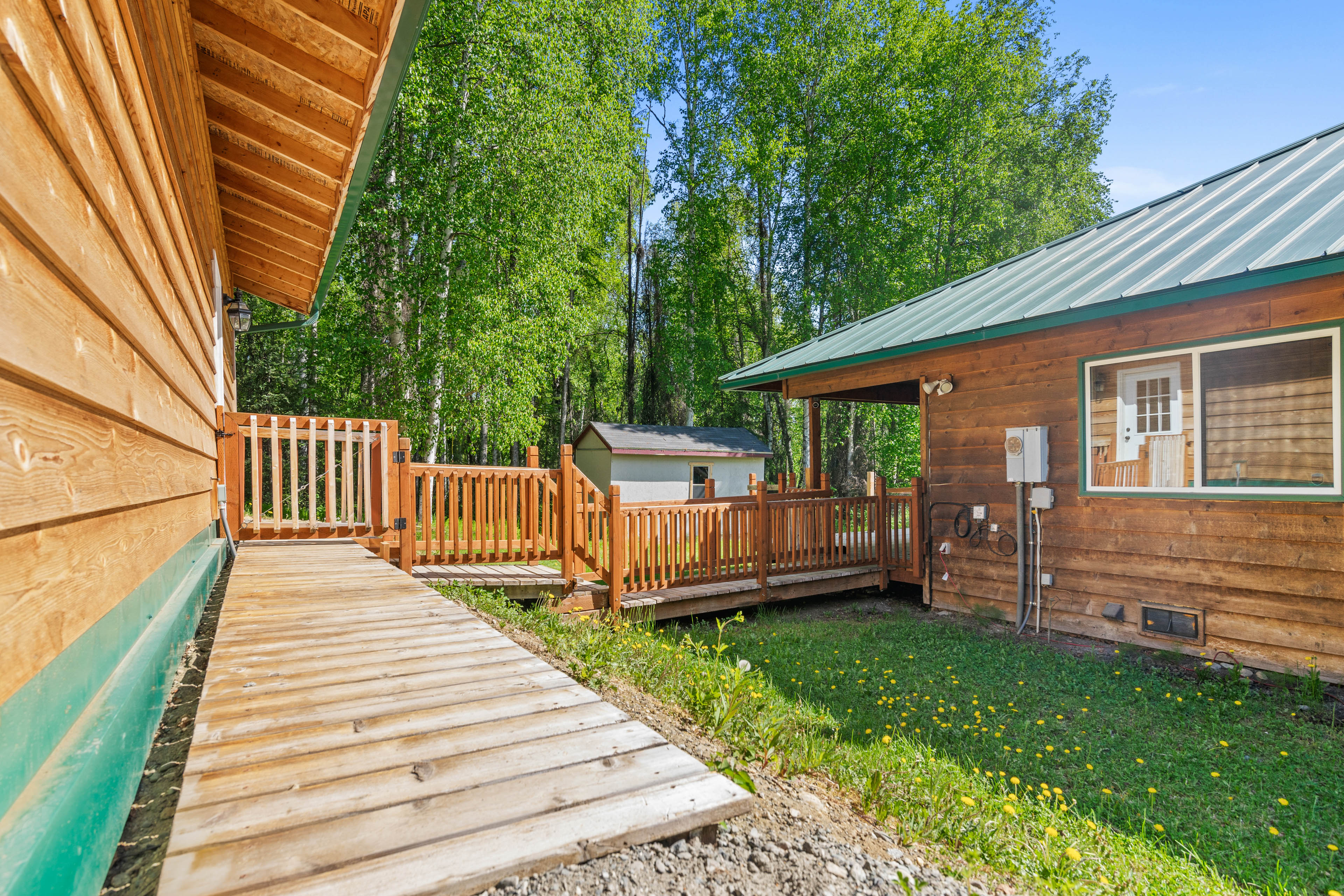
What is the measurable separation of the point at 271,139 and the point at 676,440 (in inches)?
646

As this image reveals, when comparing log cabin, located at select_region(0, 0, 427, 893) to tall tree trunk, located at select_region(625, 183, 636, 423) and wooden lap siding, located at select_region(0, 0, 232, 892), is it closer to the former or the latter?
wooden lap siding, located at select_region(0, 0, 232, 892)

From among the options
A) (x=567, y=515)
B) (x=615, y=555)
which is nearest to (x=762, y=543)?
(x=615, y=555)

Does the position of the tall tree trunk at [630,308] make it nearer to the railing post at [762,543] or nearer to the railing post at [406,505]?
the railing post at [762,543]

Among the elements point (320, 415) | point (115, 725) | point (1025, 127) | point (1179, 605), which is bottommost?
point (1179, 605)

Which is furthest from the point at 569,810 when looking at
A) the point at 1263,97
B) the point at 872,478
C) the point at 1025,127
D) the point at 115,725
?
the point at 1025,127

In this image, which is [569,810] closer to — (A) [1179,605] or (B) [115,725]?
(B) [115,725]

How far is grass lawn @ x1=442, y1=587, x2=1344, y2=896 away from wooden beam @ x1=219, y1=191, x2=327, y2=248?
3309 millimetres

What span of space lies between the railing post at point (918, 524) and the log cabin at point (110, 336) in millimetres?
6865

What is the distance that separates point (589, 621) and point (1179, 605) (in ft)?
17.1

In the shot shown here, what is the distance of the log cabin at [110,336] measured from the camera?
0.96m

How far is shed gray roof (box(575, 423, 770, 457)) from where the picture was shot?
62.0 feet

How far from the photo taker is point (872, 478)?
9.37 m

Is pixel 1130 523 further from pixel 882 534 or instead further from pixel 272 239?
pixel 272 239

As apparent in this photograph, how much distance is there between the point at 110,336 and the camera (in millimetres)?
1539
